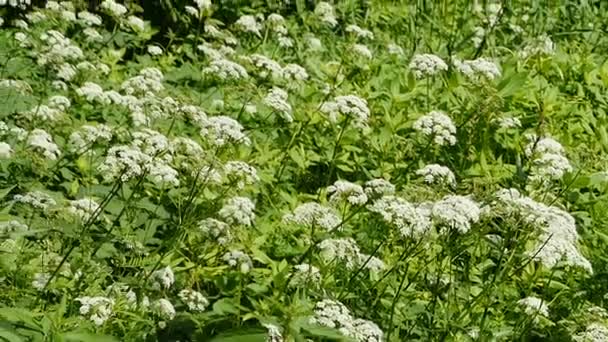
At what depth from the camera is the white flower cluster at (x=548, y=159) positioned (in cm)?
393

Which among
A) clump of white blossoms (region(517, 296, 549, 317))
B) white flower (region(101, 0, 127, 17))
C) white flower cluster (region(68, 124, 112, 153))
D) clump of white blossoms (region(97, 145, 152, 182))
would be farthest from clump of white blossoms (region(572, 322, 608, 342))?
white flower (region(101, 0, 127, 17))

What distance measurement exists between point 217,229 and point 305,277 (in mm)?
355

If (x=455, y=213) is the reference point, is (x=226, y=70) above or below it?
below

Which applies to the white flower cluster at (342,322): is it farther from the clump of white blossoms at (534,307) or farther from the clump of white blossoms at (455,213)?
the clump of white blossoms at (534,307)

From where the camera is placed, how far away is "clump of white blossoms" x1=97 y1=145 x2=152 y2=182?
3289 mm

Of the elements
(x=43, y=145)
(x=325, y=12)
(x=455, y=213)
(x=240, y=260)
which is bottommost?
(x=325, y=12)

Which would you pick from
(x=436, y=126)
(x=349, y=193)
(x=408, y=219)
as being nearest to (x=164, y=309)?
(x=408, y=219)

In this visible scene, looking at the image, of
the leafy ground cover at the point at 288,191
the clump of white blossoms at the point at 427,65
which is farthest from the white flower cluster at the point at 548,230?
the clump of white blossoms at the point at 427,65

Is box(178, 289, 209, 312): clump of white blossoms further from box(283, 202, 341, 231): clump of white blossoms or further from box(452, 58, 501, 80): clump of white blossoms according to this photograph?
box(452, 58, 501, 80): clump of white blossoms

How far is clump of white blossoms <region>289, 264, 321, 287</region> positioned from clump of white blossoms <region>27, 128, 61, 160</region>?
3.28ft

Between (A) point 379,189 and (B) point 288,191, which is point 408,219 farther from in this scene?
(B) point 288,191

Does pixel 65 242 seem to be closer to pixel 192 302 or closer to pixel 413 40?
pixel 192 302

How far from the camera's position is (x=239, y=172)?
3.86 meters

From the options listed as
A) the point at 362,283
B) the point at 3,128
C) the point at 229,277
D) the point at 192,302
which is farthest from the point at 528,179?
the point at 3,128
